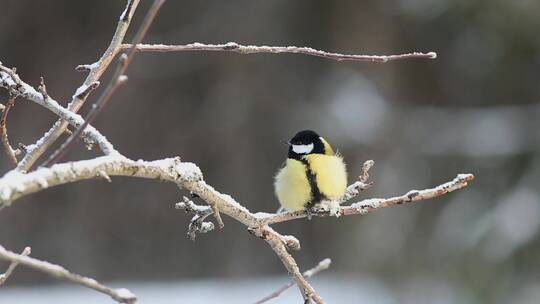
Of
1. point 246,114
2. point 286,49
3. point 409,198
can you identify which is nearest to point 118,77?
point 286,49

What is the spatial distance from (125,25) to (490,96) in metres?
5.80

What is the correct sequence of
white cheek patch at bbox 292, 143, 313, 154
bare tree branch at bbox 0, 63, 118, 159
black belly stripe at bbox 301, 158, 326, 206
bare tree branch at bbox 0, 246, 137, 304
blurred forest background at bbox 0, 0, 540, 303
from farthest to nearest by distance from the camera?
1. blurred forest background at bbox 0, 0, 540, 303
2. white cheek patch at bbox 292, 143, 313, 154
3. black belly stripe at bbox 301, 158, 326, 206
4. bare tree branch at bbox 0, 63, 118, 159
5. bare tree branch at bbox 0, 246, 137, 304

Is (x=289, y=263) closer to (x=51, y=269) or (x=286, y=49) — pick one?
(x=286, y=49)

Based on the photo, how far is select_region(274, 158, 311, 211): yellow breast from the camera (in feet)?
6.39

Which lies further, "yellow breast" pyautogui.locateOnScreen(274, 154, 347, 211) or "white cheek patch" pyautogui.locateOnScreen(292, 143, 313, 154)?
"white cheek patch" pyautogui.locateOnScreen(292, 143, 313, 154)

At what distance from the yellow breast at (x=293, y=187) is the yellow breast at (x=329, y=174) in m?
0.03

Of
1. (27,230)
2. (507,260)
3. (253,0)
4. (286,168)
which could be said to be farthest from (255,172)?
(286,168)

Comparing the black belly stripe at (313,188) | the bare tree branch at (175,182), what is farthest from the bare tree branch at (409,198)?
the black belly stripe at (313,188)

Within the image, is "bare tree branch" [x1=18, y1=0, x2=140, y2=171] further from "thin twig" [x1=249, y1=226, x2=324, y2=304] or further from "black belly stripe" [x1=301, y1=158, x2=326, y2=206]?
"black belly stripe" [x1=301, y1=158, x2=326, y2=206]

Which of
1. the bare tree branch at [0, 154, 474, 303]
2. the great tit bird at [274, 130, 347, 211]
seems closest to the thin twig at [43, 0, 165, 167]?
the bare tree branch at [0, 154, 474, 303]

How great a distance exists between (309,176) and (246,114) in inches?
198

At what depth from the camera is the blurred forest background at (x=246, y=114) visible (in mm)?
6488

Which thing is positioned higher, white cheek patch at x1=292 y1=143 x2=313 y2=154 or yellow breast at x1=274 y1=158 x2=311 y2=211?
white cheek patch at x1=292 y1=143 x2=313 y2=154

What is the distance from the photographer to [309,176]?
2.01m
